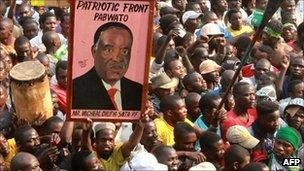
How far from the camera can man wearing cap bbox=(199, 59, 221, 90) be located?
10.6 metres

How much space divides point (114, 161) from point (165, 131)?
915 millimetres

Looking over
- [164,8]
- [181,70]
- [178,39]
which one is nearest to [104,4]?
[181,70]

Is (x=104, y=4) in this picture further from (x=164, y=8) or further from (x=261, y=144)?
(x=164, y=8)

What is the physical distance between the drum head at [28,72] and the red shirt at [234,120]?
1.75m

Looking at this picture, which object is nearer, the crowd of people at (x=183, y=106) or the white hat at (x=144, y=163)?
the white hat at (x=144, y=163)

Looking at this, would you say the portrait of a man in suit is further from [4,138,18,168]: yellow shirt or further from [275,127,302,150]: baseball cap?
[275,127,302,150]: baseball cap

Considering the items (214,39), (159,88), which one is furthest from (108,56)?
(214,39)

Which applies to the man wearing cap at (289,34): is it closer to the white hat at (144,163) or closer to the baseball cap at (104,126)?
the baseball cap at (104,126)

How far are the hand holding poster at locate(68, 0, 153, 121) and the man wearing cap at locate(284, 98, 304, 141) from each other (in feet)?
7.63

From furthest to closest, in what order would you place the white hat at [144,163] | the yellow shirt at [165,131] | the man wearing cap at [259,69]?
the man wearing cap at [259,69] → the yellow shirt at [165,131] → the white hat at [144,163]

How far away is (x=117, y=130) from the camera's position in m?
8.69

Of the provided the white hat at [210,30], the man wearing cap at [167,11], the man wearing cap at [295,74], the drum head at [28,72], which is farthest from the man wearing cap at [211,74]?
the man wearing cap at [167,11]

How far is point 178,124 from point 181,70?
6.73 ft

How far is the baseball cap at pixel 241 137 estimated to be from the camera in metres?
8.41
